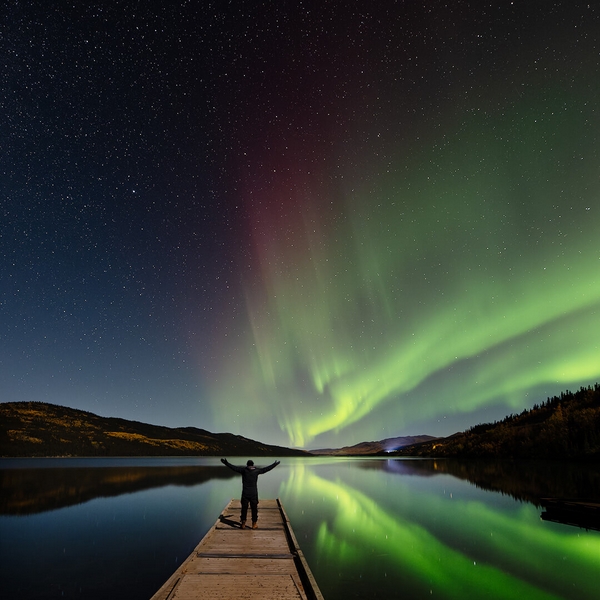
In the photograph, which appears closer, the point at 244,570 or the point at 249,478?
the point at 244,570

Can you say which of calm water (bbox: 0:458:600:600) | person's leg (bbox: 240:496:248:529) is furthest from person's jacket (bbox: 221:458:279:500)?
calm water (bbox: 0:458:600:600)

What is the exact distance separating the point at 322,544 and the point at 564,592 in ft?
40.1

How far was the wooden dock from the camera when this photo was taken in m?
11.7

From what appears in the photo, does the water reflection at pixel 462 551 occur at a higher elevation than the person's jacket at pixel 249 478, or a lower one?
lower

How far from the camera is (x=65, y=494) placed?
4922 centimetres

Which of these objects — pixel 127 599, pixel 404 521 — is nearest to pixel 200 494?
pixel 404 521

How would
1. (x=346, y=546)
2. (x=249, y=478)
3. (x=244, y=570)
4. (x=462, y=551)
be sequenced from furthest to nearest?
(x=462, y=551) → (x=346, y=546) → (x=249, y=478) → (x=244, y=570)

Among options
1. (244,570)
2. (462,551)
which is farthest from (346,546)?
(244,570)

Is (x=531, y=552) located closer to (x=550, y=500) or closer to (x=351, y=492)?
(x=550, y=500)

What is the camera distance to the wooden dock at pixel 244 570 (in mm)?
11680

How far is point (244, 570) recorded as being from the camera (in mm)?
13812

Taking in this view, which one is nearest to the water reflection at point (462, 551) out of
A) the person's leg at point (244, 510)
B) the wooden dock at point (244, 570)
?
the wooden dock at point (244, 570)

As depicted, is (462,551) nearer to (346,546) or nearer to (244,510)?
(346,546)

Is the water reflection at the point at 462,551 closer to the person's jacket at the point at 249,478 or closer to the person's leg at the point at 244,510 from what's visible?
the person's leg at the point at 244,510
